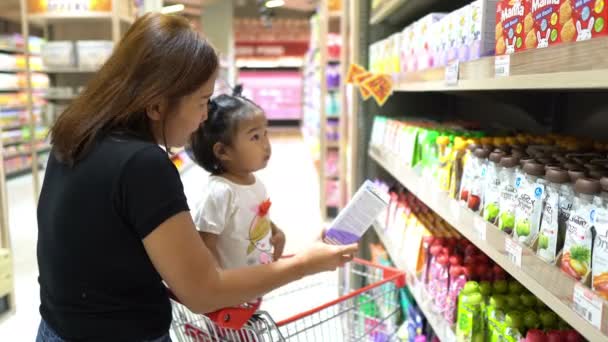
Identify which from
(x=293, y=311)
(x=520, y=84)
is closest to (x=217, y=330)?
(x=520, y=84)

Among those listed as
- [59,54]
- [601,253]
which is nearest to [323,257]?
[601,253]

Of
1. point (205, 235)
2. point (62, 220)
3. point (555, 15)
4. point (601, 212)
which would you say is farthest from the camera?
point (205, 235)

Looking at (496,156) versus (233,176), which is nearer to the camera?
(496,156)

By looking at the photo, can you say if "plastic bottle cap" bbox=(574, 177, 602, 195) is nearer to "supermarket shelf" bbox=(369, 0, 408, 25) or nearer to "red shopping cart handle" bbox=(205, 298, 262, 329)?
"red shopping cart handle" bbox=(205, 298, 262, 329)

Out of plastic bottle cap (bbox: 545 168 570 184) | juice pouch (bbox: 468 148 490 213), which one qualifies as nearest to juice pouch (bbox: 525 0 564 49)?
plastic bottle cap (bbox: 545 168 570 184)

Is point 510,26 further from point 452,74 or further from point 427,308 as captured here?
point 427,308

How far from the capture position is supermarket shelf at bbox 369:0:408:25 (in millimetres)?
2478

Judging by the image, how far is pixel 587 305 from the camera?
914mm

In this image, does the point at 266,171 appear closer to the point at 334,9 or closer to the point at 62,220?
Result: the point at 334,9

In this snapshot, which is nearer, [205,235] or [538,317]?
[538,317]

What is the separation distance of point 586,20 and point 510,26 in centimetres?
35

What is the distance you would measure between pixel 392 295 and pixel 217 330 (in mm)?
847

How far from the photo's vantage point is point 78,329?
1255 mm

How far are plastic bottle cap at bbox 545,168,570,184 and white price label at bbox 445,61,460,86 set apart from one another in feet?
1.88
